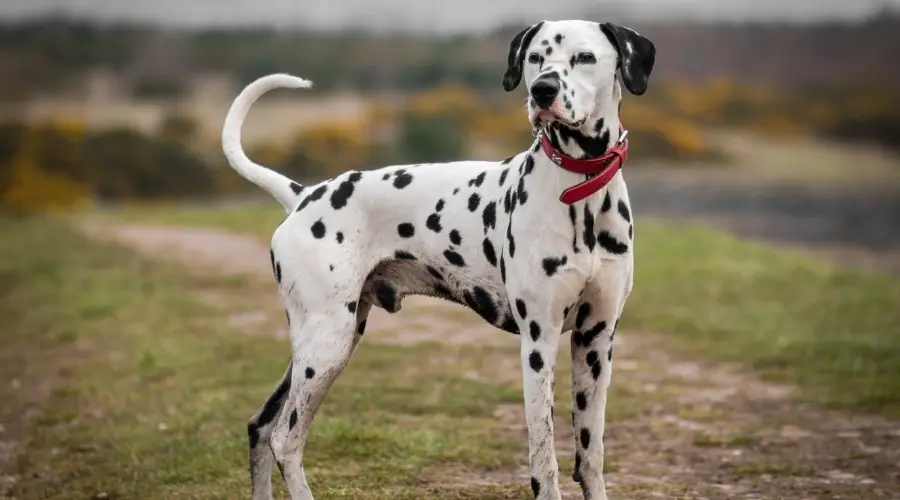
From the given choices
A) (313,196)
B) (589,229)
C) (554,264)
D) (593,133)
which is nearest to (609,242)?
(589,229)

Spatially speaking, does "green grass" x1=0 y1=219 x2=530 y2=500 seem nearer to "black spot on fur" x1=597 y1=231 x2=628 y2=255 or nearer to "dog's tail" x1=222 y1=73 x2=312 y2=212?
"dog's tail" x1=222 y1=73 x2=312 y2=212

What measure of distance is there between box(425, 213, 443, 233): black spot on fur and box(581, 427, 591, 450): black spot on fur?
1197 mm

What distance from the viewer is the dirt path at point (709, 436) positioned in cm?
651

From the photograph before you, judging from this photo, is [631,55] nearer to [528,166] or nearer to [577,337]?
[528,166]

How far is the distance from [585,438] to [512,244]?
1.03 metres

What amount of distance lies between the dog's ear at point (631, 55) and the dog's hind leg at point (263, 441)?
232 centimetres

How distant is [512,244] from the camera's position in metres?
5.10

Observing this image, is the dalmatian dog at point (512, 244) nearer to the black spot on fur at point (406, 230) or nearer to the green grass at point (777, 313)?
the black spot on fur at point (406, 230)

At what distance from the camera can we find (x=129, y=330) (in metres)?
12.5

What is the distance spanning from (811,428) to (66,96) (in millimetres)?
20028

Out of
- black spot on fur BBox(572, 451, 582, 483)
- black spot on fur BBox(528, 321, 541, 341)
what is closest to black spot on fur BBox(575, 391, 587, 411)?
black spot on fur BBox(572, 451, 582, 483)

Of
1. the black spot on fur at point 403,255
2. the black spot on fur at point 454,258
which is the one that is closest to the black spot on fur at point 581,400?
the black spot on fur at point 454,258

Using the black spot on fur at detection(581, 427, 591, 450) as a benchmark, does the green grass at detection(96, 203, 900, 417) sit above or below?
below

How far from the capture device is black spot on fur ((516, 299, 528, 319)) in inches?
199
